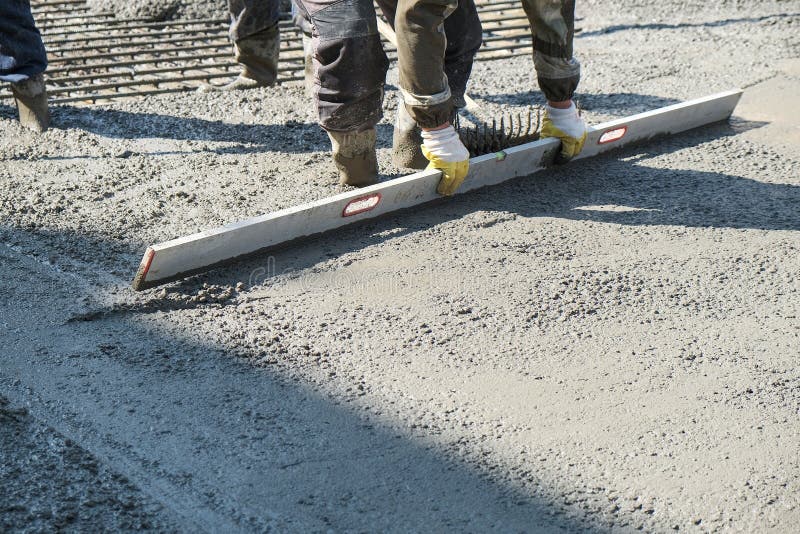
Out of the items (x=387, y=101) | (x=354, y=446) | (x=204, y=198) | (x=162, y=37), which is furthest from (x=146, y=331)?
(x=162, y=37)

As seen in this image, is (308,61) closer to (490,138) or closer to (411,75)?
(490,138)

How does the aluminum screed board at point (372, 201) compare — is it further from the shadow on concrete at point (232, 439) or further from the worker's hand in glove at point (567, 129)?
the shadow on concrete at point (232, 439)

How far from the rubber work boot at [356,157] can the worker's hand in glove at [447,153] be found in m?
0.24

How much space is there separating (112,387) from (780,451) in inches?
61.9

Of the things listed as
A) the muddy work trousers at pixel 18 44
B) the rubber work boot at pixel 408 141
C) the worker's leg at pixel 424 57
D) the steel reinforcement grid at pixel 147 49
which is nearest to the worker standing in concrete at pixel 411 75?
the worker's leg at pixel 424 57

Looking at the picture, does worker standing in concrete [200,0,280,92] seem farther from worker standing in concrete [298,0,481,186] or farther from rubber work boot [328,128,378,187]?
rubber work boot [328,128,378,187]

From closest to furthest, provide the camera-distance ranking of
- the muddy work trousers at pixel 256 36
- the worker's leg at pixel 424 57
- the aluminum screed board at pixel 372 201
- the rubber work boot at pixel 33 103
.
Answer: the aluminum screed board at pixel 372 201 → the worker's leg at pixel 424 57 → the rubber work boot at pixel 33 103 → the muddy work trousers at pixel 256 36

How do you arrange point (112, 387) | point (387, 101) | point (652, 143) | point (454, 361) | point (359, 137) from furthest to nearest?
point (387, 101)
point (652, 143)
point (359, 137)
point (454, 361)
point (112, 387)

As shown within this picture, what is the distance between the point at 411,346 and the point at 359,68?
1172 millimetres

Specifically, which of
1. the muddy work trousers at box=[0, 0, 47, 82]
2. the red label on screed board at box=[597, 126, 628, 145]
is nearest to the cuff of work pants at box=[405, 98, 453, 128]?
the red label on screed board at box=[597, 126, 628, 145]

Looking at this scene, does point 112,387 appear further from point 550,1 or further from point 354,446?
point 550,1

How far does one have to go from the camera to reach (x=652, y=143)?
393cm

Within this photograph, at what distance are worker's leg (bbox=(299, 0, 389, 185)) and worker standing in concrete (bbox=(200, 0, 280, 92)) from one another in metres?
1.39

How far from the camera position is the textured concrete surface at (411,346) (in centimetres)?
187
